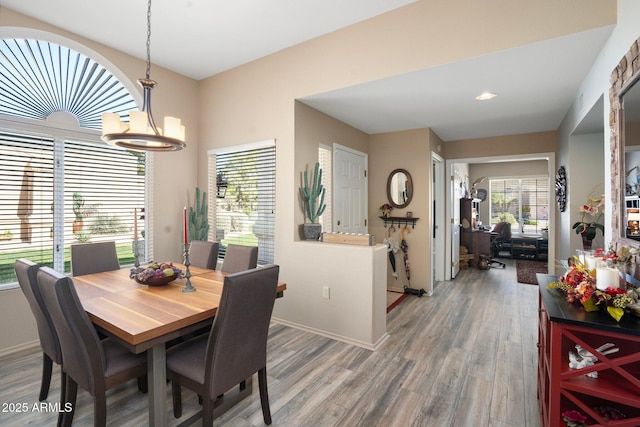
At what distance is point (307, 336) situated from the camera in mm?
3182

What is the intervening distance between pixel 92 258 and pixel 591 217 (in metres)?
4.28

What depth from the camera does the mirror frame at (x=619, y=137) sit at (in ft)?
5.47

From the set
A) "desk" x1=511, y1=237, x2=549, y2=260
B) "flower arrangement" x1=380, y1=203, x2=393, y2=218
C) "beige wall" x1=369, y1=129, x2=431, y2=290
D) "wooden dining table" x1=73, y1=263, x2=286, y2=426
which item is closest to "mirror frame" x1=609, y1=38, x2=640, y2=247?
"wooden dining table" x1=73, y1=263, x2=286, y2=426

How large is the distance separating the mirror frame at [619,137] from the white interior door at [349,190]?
2686 millimetres

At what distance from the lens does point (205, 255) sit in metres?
3.04

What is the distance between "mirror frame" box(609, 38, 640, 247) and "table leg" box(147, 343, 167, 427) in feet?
8.35

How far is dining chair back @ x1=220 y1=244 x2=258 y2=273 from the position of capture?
2.69 meters

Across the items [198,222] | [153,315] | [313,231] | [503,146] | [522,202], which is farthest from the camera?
[522,202]

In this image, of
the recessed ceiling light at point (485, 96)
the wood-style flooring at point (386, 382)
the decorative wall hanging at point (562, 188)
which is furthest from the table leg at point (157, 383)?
the decorative wall hanging at point (562, 188)

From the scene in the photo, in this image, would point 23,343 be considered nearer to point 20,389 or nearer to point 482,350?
point 20,389

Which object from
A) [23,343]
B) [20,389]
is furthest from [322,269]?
[23,343]

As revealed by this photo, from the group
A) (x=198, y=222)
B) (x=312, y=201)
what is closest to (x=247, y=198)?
(x=198, y=222)

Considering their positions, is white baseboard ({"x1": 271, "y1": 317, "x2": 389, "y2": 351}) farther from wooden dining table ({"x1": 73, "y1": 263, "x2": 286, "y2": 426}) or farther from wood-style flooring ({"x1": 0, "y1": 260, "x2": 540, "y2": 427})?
wooden dining table ({"x1": 73, "y1": 263, "x2": 286, "y2": 426})

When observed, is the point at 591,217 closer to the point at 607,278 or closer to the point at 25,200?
the point at 607,278
